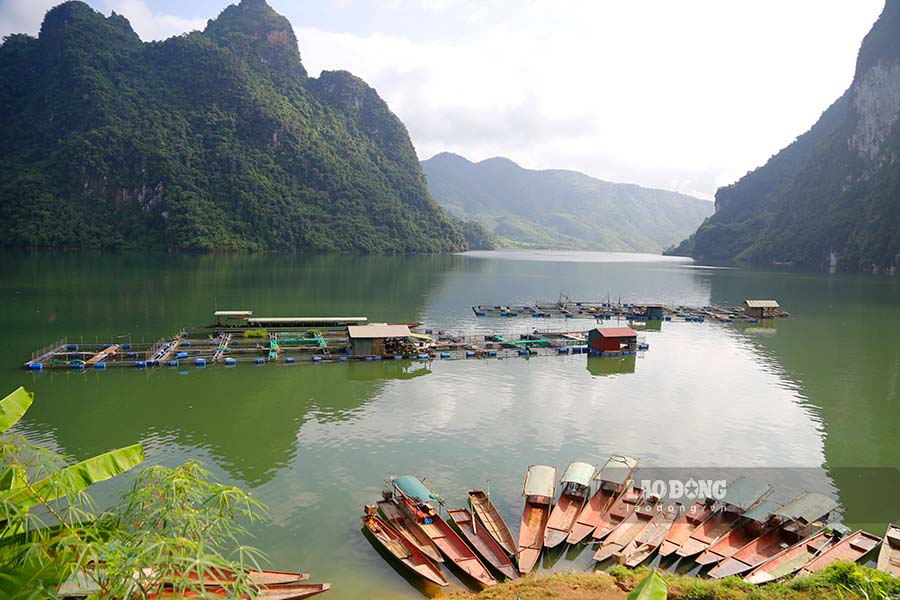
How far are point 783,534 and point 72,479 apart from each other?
800 inches

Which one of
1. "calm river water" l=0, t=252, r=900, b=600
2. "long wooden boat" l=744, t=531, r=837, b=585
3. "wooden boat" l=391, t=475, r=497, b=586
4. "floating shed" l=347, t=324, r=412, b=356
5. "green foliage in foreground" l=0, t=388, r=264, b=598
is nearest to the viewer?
"green foliage in foreground" l=0, t=388, r=264, b=598

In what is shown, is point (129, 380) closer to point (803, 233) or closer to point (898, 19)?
point (803, 233)

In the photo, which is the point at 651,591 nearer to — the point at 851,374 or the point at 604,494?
the point at 604,494

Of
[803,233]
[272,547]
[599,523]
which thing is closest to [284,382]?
[272,547]

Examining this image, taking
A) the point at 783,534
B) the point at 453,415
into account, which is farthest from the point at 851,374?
the point at 453,415

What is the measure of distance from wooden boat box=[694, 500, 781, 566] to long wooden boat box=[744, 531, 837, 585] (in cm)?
104

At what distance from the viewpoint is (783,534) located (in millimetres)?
18188

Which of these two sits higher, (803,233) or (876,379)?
(803,233)

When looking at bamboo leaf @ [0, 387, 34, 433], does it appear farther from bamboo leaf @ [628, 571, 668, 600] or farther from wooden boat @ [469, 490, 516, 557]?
wooden boat @ [469, 490, 516, 557]

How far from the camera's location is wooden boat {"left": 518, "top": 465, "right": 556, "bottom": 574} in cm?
1672

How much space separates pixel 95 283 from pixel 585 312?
231 ft

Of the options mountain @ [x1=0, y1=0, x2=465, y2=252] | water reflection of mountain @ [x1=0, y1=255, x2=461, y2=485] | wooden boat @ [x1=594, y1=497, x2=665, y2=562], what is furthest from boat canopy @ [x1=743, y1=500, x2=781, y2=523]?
mountain @ [x1=0, y1=0, x2=465, y2=252]

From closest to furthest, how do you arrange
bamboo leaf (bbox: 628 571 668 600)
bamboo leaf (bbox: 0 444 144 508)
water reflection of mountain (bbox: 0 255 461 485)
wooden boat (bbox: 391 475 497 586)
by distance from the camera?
bamboo leaf (bbox: 0 444 144 508), bamboo leaf (bbox: 628 571 668 600), wooden boat (bbox: 391 475 497 586), water reflection of mountain (bbox: 0 255 461 485)

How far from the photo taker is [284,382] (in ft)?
121
